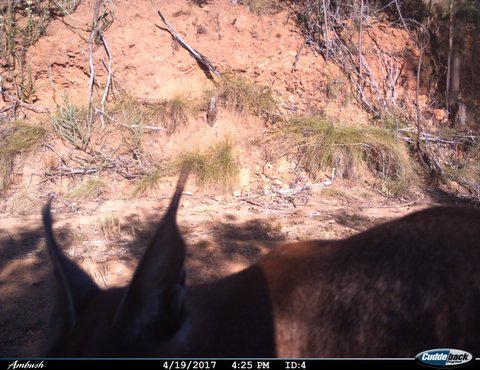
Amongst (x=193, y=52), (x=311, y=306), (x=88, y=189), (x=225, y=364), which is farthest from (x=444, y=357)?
(x=193, y=52)

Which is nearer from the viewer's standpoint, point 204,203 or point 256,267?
point 256,267

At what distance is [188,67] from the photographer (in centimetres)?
912

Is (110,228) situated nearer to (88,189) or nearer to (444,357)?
(88,189)

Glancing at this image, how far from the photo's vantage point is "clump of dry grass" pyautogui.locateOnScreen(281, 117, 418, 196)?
7.75m

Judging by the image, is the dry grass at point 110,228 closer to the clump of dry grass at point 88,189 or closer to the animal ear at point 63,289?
the clump of dry grass at point 88,189

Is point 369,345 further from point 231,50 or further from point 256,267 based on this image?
point 231,50

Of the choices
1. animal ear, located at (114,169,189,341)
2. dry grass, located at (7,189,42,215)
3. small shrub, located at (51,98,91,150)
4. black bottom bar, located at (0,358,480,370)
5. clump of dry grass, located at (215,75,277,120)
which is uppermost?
animal ear, located at (114,169,189,341)

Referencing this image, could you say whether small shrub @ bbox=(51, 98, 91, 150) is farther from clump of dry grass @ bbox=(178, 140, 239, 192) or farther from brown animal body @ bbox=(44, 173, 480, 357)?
brown animal body @ bbox=(44, 173, 480, 357)

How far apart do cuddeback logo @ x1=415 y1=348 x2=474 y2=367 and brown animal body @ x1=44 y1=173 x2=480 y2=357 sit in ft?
0.07

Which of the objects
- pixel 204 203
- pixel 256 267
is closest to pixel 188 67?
pixel 204 203

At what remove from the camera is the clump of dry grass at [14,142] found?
7477 mm

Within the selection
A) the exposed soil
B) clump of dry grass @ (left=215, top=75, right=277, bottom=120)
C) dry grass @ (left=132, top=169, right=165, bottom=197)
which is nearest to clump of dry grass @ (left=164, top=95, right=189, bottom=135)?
the exposed soil

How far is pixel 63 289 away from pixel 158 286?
1.49ft

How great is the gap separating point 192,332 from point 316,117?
7.35 meters
